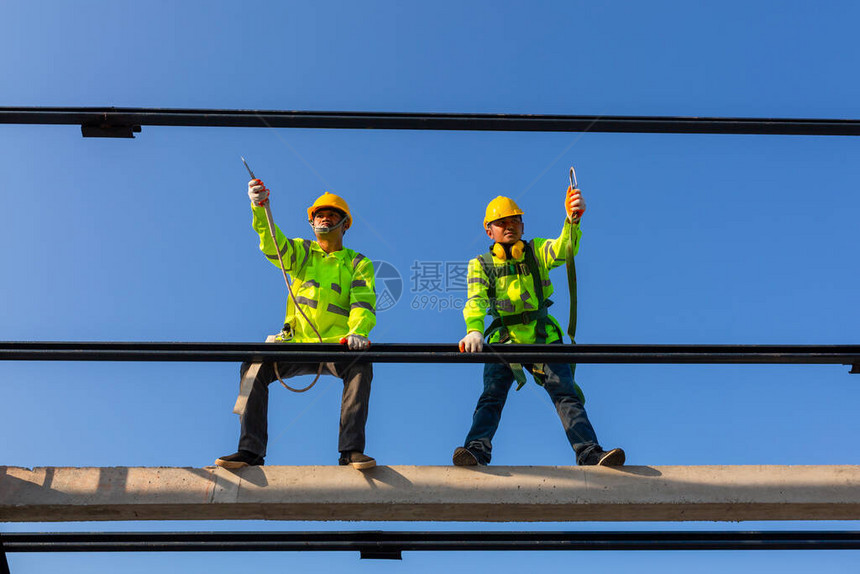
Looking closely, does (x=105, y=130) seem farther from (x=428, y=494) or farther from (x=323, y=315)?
(x=428, y=494)

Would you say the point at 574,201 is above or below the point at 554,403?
above

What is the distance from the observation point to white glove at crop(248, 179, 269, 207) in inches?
230

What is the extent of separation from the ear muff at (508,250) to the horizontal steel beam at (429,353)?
168 centimetres

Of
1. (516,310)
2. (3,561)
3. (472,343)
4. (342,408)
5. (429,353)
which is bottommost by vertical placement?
(3,561)

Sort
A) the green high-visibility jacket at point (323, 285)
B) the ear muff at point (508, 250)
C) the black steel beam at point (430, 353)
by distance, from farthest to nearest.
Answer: the ear muff at point (508, 250), the green high-visibility jacket at point (323, 285), the black steel beam at point (430, 353)

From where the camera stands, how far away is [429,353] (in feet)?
15.7

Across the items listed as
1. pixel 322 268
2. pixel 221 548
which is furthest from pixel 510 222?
pixel 221 548

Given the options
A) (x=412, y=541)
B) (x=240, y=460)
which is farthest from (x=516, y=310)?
(x=240, y=460)

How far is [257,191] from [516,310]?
1920 mm

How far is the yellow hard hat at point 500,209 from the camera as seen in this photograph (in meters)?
6.65

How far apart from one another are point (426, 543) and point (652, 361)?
1.58 m

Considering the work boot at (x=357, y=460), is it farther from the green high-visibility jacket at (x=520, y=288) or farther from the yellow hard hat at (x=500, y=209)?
the yellow hard hat at (x=500, y=209)

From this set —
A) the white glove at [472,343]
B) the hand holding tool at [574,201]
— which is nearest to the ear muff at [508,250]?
the hand holding tool at [574,201]

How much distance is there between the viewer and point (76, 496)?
495 cm
